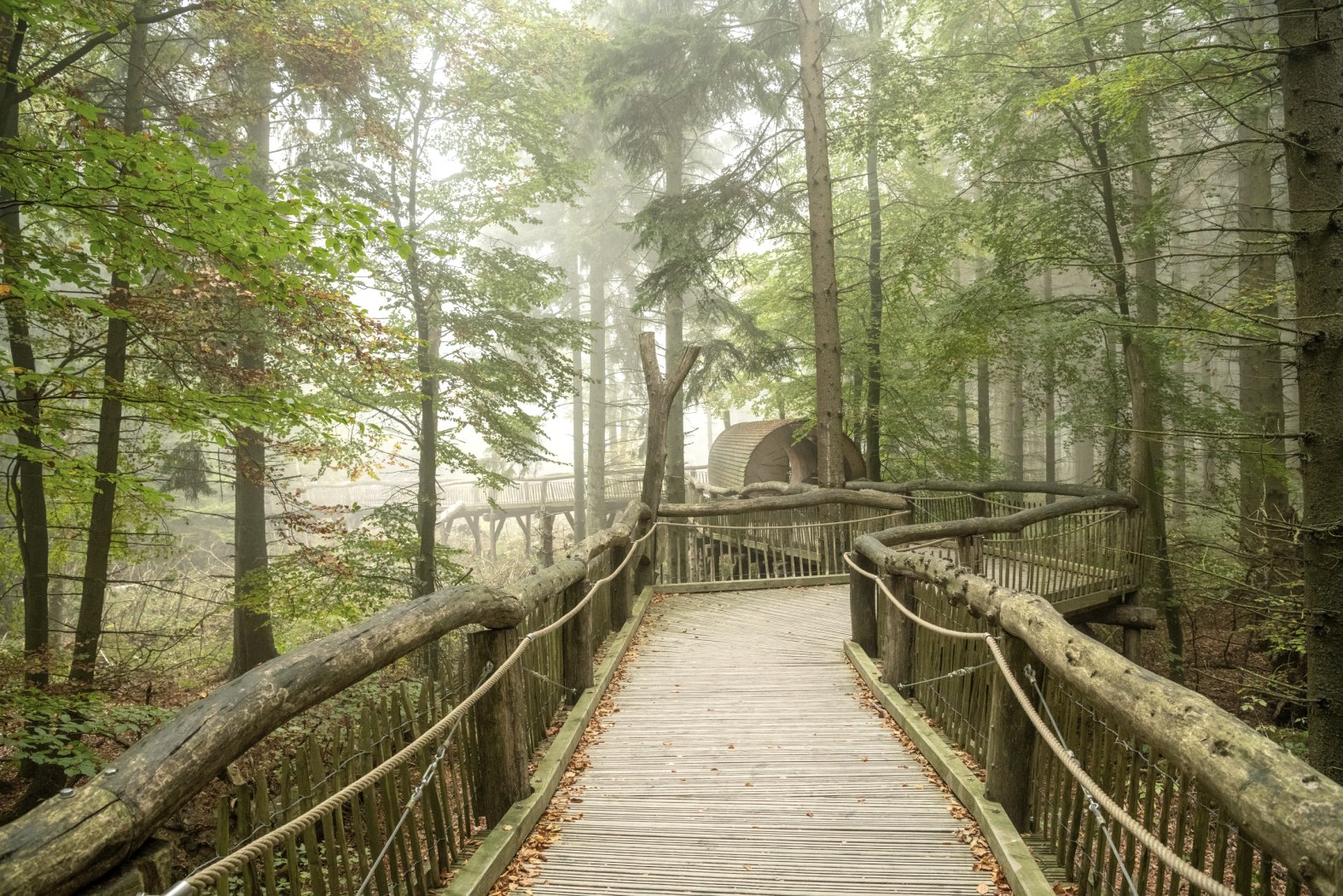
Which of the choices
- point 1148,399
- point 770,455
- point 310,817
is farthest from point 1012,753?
point 770,455

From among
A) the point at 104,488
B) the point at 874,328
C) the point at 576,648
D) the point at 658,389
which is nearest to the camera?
the point at 576,648

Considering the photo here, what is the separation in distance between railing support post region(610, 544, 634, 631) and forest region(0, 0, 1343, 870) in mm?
3111

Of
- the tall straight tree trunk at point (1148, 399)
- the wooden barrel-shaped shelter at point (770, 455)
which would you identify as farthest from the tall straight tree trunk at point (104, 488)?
the wooden barrel-shaped shelter at point (770, 455)

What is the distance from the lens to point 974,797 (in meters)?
3.49

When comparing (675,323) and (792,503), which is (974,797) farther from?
(675,323)

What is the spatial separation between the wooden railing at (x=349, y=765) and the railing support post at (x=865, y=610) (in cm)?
285

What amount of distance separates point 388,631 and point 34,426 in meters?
4.52

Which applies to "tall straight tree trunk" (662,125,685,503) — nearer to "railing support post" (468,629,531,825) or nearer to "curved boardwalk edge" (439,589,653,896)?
"curved boardwalk edge" (439,589,653,896)

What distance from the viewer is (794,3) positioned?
14133mm

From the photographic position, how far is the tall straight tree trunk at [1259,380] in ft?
29.6

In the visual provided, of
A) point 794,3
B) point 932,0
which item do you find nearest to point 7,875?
point 932,0

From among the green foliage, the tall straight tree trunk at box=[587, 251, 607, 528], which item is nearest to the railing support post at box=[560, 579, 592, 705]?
the green foliage

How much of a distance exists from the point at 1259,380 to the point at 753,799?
39.8 feet

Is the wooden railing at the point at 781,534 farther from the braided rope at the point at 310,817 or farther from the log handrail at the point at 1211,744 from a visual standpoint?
the braided rope at the point at 310,817
